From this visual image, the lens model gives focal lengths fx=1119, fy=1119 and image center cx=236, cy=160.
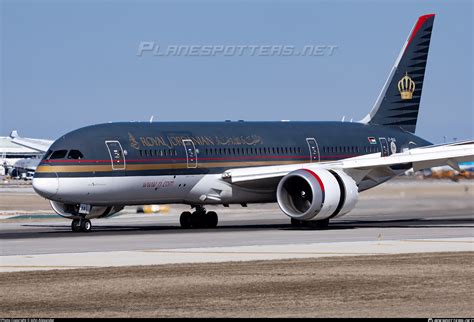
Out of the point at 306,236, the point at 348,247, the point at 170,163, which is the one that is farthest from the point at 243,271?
the point at 170,163

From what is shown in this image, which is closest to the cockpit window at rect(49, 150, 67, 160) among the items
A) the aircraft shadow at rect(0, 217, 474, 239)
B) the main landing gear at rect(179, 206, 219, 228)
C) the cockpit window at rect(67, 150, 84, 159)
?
the cockpit window at rect(67, 150, 84, 159)

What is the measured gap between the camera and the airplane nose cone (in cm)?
3775

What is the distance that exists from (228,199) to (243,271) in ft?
59.9

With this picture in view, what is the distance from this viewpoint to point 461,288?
21.0 metres

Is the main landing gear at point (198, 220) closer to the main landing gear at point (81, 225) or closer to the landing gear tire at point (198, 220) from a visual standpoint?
the landing gear tire at point (198, 220)

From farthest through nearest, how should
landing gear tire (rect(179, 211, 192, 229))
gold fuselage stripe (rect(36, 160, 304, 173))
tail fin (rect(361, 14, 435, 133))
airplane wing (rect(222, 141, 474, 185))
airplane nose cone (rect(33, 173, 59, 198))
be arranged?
tail fin (rect(361, 14, 435, 133)) < landing gear tire (rect(179, 211, 192, 229)) < airplane wing (rect(222, 141, 474, 185)) < gold fuselage stripe (rect(36, 160, 304, 173)) < airplane nose cone (rect(33, 173, 59, 198))

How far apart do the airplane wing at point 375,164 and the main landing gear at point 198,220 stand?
1.82m

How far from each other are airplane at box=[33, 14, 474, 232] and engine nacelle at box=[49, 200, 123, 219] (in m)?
0.04

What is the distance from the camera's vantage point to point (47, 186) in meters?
37.8

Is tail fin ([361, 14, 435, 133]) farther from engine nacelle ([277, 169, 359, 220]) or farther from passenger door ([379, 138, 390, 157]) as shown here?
engine nacelle ([277, 169, 359, 220])

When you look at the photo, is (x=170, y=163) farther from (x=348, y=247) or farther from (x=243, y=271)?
(x=243, y=271)

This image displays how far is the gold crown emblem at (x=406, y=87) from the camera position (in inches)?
1983

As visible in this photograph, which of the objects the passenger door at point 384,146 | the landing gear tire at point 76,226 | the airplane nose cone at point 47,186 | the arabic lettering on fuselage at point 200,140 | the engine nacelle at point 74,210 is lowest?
the landing gear tire at point 76,226

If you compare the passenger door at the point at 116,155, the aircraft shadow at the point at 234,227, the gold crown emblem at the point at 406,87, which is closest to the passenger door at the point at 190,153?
the aircraft shadow at the point at 234,227
